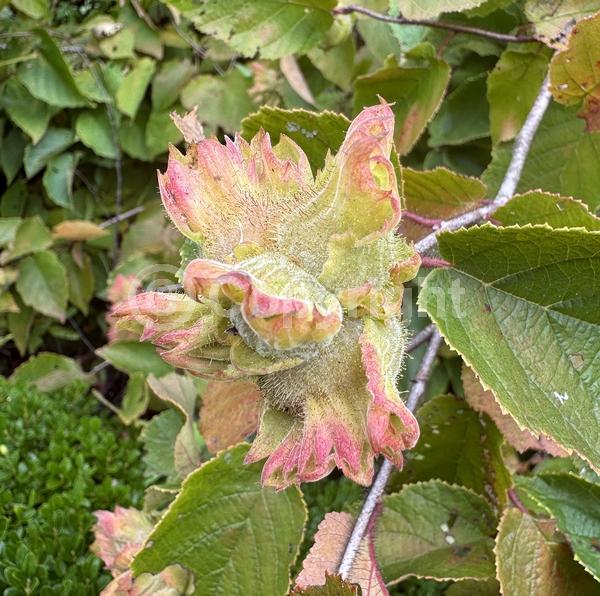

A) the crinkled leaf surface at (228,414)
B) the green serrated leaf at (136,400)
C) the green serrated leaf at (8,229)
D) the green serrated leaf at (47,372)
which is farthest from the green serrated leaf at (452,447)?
the green serrated leaf at (8,229)

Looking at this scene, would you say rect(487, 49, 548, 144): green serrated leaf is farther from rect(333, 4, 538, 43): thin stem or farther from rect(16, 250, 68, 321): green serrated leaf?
rect(16, 250, 68, 321): green serrated leaf

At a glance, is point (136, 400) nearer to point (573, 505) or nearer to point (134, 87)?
point (134, 87)

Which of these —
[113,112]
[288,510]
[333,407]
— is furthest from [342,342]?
[113,112]

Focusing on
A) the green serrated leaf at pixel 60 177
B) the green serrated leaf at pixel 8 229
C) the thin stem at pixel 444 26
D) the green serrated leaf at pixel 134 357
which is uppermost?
the thin stem at pixel 444 26

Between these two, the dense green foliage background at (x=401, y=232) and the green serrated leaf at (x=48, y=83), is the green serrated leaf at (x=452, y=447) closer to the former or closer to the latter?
the dense green foliage background at (x=401, y=232)

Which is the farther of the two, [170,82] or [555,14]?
[170,82]

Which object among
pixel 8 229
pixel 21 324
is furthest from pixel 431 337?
pixel 21 324
